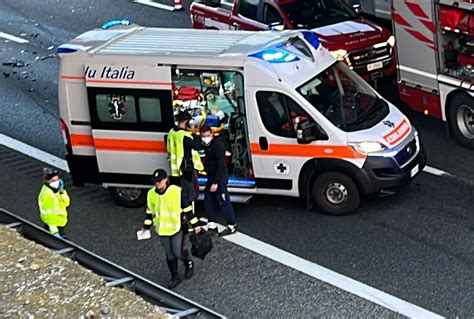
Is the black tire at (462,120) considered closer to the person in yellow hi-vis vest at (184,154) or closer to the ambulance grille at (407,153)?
the ambulance grille at (407,153)

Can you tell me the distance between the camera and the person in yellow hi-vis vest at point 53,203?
11.7 metres

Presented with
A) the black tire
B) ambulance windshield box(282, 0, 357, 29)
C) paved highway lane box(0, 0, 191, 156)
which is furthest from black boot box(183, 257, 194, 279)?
ambulance windshield box(282, 0, 357, 29)

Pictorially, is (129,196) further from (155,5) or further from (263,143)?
(155,5)

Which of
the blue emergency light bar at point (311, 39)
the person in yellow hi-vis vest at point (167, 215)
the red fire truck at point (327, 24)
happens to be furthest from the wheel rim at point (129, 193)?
Result: the red fire truck at point (327, 24)

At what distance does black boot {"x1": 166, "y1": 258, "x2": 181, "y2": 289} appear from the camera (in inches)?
456

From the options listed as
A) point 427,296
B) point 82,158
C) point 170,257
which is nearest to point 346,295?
point 427,296

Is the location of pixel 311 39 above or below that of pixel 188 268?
above

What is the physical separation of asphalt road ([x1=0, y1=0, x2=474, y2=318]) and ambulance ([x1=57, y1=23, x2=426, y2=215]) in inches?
17.1

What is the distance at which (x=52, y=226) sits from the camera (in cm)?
1180

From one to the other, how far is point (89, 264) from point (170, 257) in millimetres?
4033

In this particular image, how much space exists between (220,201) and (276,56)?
197 centimetres

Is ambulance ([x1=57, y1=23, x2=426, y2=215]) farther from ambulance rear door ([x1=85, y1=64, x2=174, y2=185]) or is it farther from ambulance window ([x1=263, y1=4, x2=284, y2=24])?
ambulance window ([x1=263, y1=4, x2=284, y2=24])

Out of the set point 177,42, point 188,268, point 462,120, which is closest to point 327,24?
point 462,120

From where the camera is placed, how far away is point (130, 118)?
1317 cm
